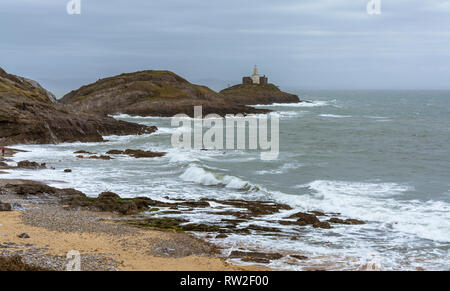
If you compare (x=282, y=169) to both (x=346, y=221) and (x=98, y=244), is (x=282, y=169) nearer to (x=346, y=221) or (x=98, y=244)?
(x=346, y=221)

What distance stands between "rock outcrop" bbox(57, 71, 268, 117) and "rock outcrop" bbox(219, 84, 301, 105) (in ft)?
84.9

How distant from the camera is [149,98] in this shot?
284ft

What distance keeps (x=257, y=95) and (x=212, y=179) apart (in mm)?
103991

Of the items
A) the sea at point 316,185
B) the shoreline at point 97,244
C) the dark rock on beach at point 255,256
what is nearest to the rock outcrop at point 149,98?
the sea at point 316,185

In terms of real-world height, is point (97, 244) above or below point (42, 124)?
below

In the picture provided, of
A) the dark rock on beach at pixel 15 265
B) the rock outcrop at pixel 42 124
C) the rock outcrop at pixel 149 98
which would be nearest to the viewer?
the dark rock on beach at pixel 15 265

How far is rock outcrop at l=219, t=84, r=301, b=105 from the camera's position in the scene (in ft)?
403

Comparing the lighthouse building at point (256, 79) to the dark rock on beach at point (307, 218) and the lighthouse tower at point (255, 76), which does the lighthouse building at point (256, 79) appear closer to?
the lighthouse tower at point (255, 76)

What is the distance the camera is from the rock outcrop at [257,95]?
123m

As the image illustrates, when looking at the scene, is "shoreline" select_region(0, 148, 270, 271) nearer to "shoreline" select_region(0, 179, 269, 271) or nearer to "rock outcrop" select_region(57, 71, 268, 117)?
"shoreline" select_region(0, 179, 269, 271)

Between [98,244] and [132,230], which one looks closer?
[98,244]

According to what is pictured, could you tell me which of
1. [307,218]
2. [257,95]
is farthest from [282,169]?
[257,95]

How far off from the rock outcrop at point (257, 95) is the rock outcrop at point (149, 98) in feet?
84.9
